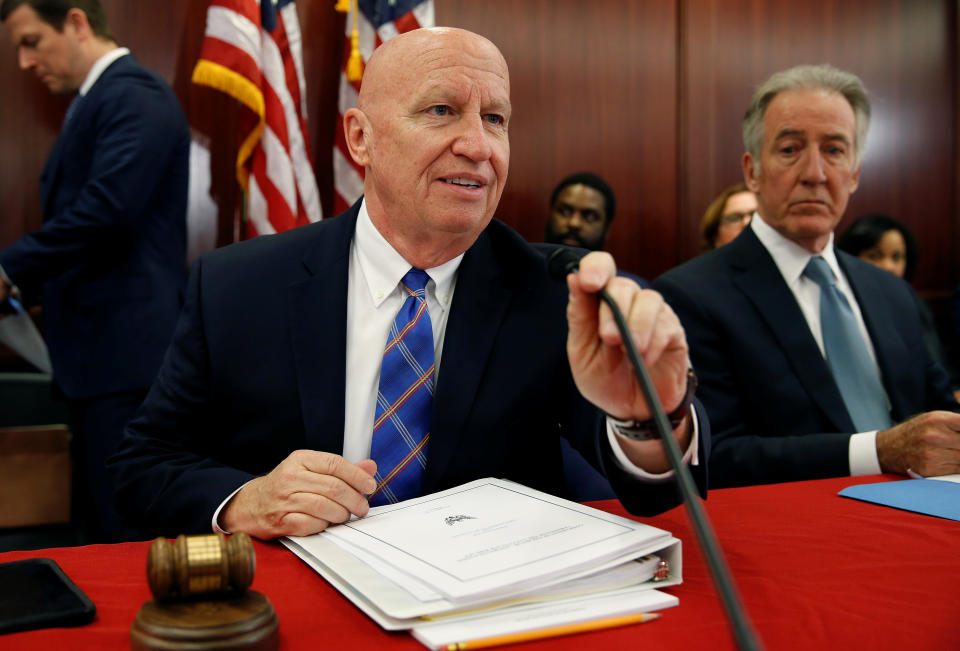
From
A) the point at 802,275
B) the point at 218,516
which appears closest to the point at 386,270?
the point at 218,516

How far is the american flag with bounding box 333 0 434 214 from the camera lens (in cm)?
357

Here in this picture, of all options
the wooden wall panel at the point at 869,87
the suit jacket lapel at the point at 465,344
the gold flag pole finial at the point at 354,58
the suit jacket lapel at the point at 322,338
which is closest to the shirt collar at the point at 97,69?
the gold flag pole finial at the point at 354,58

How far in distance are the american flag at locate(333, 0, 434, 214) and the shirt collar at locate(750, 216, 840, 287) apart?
1.91 meters

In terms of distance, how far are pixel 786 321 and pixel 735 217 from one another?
2.21 meters

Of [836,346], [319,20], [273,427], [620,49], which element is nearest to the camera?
[273,427]

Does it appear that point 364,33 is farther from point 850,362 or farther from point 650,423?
point 650,423

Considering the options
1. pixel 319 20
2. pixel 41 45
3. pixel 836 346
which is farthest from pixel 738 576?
pixel 319 20

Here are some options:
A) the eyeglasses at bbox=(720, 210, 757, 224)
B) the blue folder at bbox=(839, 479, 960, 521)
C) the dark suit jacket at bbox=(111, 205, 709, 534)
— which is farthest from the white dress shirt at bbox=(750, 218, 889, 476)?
the eyeglasses at bbox=(720, 210, 757, 224)

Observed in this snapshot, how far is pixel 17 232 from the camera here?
3.56 meters

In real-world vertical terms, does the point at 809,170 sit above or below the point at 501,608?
above

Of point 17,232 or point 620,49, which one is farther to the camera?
point 620,49

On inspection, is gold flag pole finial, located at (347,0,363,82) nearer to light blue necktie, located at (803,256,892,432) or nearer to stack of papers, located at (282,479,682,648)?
light blue necktie, located at (803,256,892,432)

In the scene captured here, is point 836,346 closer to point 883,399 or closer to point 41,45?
point 883,399

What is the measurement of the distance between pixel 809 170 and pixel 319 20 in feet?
8.12
